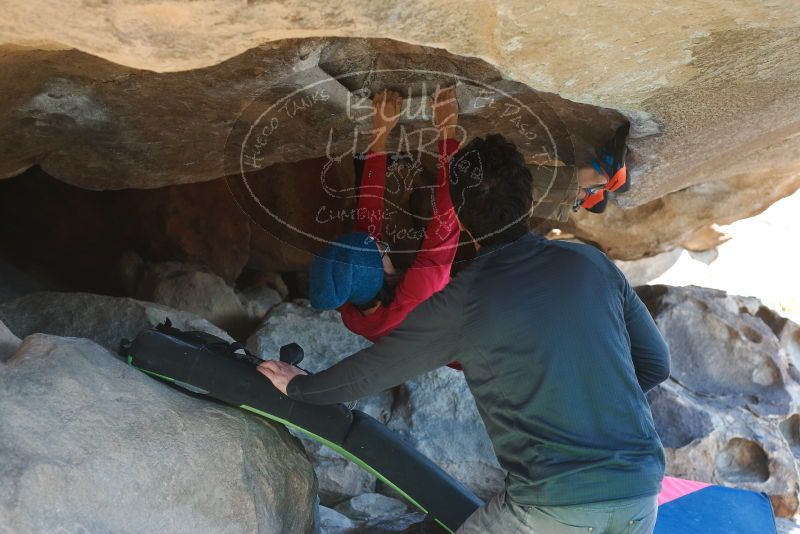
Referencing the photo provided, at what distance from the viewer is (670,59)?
1.86 meters

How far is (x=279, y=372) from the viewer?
1878 mm

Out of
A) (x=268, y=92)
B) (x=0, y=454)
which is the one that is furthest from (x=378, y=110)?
(x=0, y=454)

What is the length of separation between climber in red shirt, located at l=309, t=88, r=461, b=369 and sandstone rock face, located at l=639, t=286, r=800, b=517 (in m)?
1.81

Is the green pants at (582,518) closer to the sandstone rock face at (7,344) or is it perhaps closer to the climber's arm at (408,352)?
the climber's arm at (408,352)

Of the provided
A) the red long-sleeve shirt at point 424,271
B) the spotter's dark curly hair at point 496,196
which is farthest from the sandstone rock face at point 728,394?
the spotter's dark curly hair at point 496,196

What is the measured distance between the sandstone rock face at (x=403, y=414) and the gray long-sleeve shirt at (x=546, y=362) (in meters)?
1.51

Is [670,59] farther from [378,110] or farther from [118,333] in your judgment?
[118,333]

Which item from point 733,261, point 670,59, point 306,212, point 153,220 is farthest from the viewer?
point 733,261

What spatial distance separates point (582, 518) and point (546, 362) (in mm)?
318

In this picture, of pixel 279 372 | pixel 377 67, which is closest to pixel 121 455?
pixel 279 372

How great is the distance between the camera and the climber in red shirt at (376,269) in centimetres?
228

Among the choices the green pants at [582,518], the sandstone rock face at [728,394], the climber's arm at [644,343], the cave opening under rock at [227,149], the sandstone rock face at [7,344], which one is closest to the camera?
the green pants at [582,518]

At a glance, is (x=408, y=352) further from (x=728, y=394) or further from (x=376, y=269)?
(x=728, y=394)

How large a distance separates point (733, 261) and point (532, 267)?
8.68m
